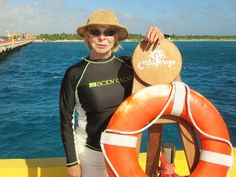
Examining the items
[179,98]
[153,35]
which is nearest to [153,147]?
[179,98]

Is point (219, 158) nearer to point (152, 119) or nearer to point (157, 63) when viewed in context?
point (152, 119)

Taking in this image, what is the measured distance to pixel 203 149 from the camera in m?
1.96

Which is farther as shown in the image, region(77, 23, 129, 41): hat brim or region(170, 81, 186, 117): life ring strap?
region(77, 23, 129, 41): hat brim

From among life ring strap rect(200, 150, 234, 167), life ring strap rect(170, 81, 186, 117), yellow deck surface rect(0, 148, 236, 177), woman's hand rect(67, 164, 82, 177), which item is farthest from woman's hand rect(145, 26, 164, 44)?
yellow deck surface rect(0, 148, 236, 177)

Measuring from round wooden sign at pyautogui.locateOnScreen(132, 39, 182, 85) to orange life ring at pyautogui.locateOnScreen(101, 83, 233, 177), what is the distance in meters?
0.07

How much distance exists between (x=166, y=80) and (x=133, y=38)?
14651 centimetres

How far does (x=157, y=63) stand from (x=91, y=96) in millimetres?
440

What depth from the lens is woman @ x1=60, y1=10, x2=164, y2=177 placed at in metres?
2.01

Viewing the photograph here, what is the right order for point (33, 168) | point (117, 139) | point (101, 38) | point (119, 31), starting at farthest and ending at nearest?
point (33, 168) < point (119, 31) < point (101, 38) < point (117, 139)

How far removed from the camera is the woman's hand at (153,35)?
195 cm

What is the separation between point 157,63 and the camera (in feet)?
6.51

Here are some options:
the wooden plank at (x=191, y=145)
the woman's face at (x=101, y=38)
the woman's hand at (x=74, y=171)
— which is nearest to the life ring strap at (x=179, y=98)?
the wooden plank at (x=191, y=145)

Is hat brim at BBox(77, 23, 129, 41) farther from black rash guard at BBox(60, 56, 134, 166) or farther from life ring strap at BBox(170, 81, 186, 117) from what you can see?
life ring strap at BBox(170, 81, 186, 117)

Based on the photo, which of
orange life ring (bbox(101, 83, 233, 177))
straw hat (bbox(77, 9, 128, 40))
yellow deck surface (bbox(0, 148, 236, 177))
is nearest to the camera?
orange life ring (bbox(101, 83, 233, 177))
